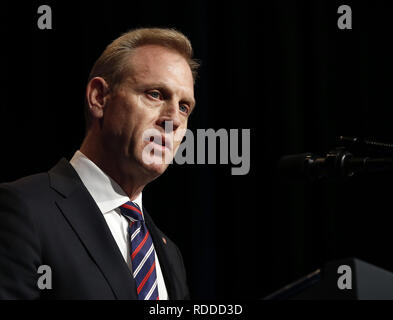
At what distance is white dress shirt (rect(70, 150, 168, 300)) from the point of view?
1.45 m

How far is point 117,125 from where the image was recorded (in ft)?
5.15

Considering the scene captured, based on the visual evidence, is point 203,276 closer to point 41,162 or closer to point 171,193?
point 171,193

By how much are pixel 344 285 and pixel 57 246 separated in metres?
0.71

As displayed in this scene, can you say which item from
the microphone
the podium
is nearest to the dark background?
the microphone

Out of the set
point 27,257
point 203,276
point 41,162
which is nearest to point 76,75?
point 41,162

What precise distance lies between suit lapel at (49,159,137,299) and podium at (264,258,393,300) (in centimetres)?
49

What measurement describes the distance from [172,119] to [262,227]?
3.48 feet

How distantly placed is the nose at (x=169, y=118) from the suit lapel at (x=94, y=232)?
0.31 m

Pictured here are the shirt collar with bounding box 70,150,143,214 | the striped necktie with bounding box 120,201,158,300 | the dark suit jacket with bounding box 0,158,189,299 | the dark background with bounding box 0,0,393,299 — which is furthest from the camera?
the dark background with bounding box 0,0,393,299

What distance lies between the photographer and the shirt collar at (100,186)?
1489 millimetres

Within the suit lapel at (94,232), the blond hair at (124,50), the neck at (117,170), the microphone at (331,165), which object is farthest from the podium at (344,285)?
the blond hair at (124,50)

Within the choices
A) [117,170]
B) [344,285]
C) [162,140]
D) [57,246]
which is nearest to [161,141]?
[162,140]

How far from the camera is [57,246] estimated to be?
1.27m

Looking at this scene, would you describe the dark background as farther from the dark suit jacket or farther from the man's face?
the dark suit jacket
